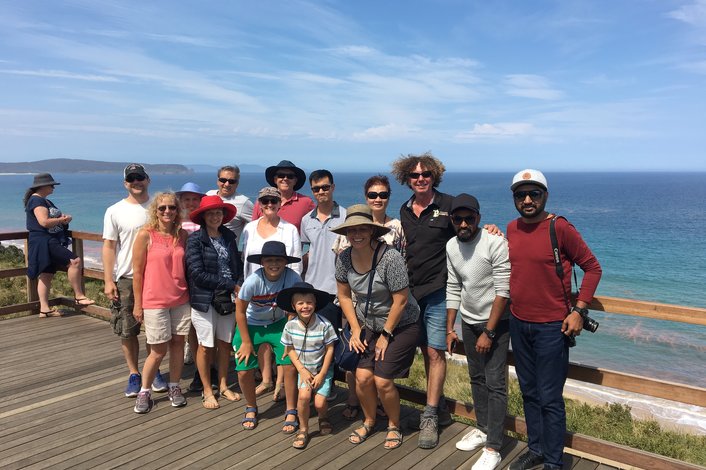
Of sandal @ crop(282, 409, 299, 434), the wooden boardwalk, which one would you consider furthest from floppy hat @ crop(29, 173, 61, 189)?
sandal @ crop(282, 409, 299, 434)

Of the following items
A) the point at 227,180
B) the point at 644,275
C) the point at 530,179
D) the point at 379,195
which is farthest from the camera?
the point at 644,275

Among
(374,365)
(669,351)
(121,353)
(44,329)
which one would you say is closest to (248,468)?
(374,365)

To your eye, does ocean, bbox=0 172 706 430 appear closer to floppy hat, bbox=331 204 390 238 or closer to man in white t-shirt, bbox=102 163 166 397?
man in white t-shirt, bbox=102 163 166 397

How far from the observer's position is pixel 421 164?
4004 millimetres

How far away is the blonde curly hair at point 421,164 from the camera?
4016 millimetres

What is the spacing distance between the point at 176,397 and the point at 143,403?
0.29 meters

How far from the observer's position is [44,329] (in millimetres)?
7000

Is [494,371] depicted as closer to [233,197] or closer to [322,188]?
[322,188]

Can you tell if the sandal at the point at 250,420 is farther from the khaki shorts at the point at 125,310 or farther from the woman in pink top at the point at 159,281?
the khaki shorts at the point at 125,310

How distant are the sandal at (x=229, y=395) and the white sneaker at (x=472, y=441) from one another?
2.14 meters

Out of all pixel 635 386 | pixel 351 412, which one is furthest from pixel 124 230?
pixel 635 386

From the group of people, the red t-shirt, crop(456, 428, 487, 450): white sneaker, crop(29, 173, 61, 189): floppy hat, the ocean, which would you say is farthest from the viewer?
the ocean

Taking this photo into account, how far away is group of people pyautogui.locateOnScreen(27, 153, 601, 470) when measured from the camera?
3.31 meters

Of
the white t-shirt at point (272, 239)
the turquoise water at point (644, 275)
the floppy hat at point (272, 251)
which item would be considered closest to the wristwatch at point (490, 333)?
the floppy hat at point (272, 251)
